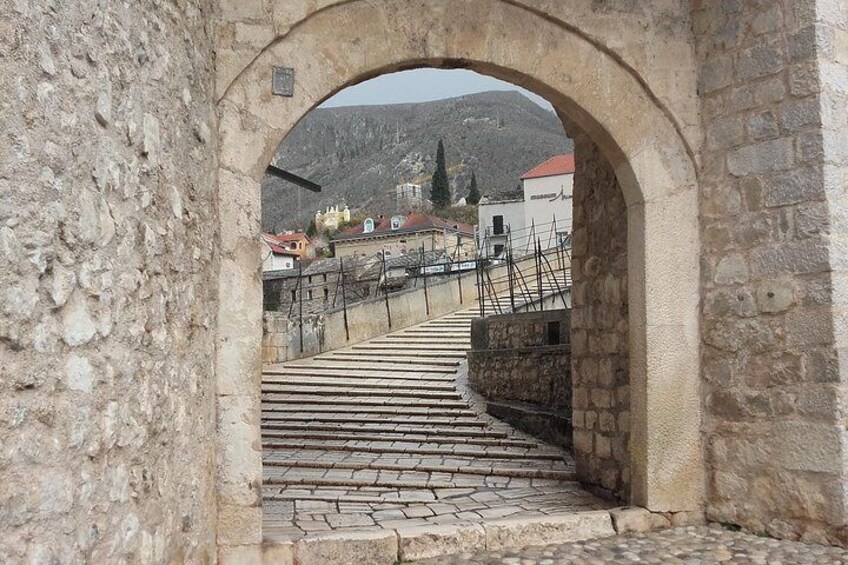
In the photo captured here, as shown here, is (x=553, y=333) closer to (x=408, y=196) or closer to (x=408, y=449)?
(x=408, y=449)

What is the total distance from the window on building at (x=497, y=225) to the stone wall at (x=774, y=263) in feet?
149

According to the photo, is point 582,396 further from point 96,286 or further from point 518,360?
point 96,286

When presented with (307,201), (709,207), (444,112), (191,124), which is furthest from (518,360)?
(444,112)

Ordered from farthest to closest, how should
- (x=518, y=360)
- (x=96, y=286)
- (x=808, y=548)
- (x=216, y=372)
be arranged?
(x=518, y=360)
(x=808, y=548)
(x=216, y=372)
(x=96, y=286)

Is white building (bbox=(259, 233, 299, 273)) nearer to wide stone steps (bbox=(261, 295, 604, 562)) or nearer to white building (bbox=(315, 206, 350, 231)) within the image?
white building (bbox=(315, 206, 350, 231))

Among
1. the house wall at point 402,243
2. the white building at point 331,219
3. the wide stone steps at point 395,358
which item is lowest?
the wide stone steps at point 395,358

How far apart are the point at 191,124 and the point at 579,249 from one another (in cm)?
329

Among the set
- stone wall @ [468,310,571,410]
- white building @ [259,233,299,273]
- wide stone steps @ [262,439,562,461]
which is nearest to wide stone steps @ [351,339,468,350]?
stone wall @ [468,310,571,410]

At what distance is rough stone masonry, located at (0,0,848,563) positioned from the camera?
2275 mm

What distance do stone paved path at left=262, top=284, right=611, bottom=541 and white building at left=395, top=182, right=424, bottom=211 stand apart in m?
57.9

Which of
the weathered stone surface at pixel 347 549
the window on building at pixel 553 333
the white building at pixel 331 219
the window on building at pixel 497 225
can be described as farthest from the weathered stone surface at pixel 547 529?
the white building at pixel 331 219

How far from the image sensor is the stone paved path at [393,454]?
15.7 feet

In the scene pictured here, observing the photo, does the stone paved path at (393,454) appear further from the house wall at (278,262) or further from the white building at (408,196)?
the white building at (408,196)

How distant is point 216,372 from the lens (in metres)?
3.68
